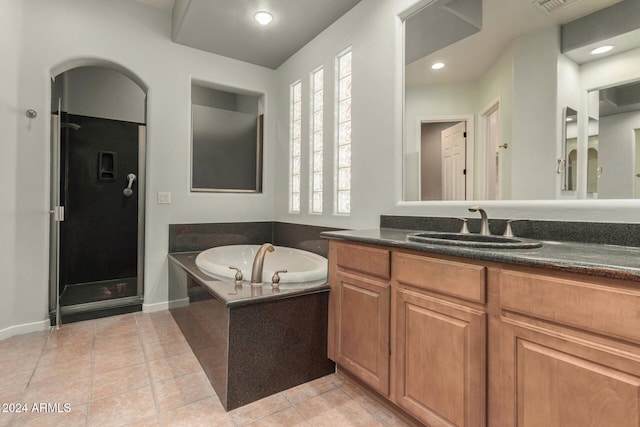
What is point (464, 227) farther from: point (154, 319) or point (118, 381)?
point (154, 319)

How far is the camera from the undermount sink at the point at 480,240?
1217 mm

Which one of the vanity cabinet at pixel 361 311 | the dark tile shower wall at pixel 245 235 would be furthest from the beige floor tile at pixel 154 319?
the vanity cabinet at pixel 361 311

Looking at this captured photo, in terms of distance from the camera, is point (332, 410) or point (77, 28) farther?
point (77, 28)

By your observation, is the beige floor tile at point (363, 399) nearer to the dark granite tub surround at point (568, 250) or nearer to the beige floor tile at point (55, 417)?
the dark granite tub surround at point (568, 250)

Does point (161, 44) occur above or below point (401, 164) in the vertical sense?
above

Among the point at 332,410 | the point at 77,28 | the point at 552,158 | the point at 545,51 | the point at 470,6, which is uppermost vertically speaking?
the point at 77,28

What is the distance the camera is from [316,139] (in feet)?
10.1

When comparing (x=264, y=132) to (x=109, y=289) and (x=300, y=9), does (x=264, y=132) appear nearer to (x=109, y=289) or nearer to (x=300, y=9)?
(x=300, y=9)

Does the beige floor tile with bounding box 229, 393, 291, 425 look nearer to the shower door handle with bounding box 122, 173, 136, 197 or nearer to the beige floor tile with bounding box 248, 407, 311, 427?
the beige floor tile with bounding box 248, 407, 311, 427

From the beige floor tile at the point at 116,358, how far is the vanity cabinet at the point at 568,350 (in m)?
2.07

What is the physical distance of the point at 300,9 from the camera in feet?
8.48

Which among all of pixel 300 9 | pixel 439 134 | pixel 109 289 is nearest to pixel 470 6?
pixel 439 134

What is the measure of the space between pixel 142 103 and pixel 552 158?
4299 millimetres

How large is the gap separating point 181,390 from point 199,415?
0.89ft
